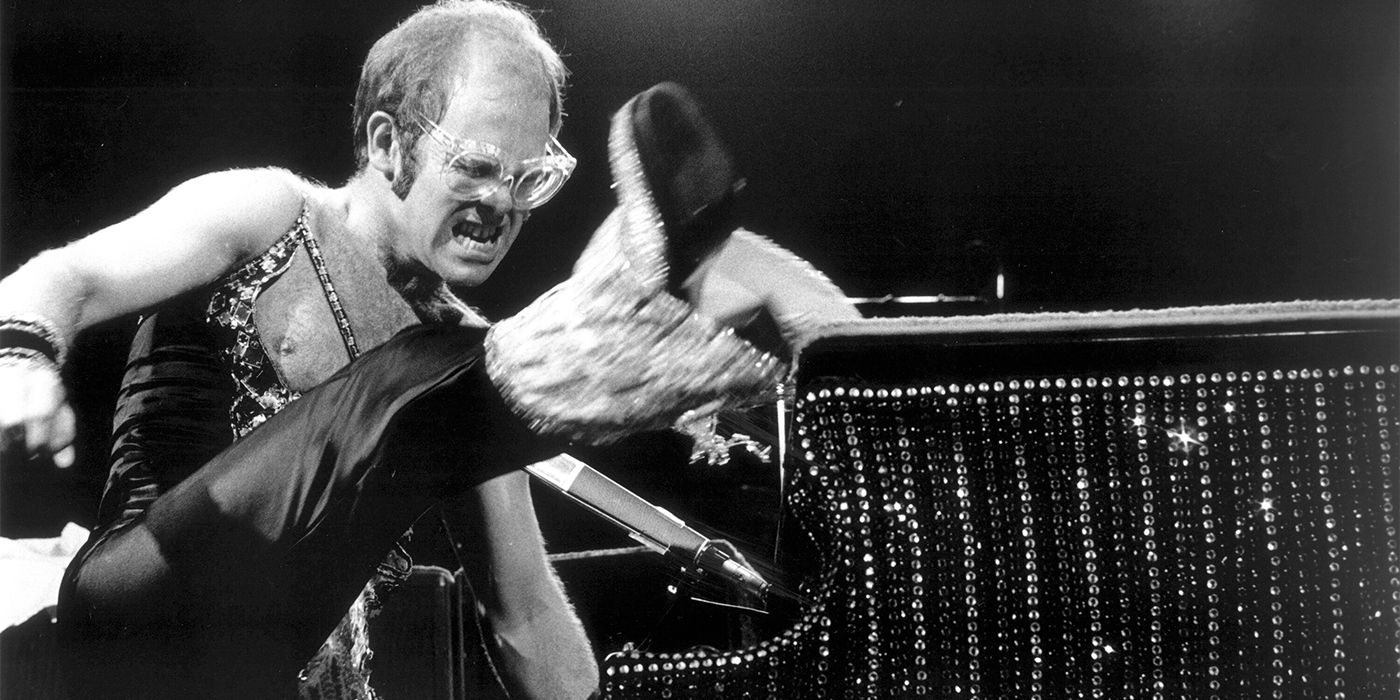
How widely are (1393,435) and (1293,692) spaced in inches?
11.9

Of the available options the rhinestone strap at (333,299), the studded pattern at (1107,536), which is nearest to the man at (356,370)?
the rhinestone strap at (333,299)

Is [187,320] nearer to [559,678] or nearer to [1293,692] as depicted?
[559,678]

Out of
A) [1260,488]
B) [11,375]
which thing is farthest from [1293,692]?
[11,375]

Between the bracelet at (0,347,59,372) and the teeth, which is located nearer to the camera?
the bracelet at (0,347,59,372)

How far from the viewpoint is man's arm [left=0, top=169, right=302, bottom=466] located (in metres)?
1.23

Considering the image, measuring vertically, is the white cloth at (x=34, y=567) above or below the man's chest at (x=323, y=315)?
below

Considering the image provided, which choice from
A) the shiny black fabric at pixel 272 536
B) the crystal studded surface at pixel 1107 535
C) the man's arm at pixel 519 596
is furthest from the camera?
the man's arm at pixel 519 596

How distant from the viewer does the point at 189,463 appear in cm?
122

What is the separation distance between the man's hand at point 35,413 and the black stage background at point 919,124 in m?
0.25

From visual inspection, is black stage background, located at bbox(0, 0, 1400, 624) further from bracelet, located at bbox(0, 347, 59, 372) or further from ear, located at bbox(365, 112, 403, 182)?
bracelet, located at bbox(0, 347, 59, 372)

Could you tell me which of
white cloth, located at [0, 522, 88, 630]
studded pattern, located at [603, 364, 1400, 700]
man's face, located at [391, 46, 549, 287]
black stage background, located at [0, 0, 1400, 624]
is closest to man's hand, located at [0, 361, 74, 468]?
white cloth, located at [0, 522, 88, 630]

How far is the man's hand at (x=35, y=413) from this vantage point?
1.22m

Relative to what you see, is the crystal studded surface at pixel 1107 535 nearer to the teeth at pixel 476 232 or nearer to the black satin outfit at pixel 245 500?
the black satin outfit at pixel 245 500

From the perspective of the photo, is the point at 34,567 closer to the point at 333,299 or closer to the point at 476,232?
the point at 333,299
